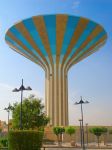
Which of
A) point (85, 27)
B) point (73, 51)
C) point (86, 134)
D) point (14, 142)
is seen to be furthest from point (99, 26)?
point (14, 142)

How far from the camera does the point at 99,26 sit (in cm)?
6022

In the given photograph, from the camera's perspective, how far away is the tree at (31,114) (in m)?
51.6

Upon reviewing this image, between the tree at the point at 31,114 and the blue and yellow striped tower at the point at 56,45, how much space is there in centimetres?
1103

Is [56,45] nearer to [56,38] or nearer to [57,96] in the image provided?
[56,38]

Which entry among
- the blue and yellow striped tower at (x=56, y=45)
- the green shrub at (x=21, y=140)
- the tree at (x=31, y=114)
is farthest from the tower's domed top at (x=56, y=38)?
the green shrub at (x=21, y=140)

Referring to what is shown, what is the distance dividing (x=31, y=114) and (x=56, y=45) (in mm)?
15389

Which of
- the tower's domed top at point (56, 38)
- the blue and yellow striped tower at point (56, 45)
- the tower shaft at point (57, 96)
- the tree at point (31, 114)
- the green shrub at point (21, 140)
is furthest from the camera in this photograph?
the tower shaft at point (57, 96)

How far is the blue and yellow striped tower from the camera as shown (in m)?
58.2

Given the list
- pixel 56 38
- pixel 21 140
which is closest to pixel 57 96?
pixel 56 38

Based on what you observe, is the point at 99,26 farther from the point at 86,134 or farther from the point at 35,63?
the point at 86,134

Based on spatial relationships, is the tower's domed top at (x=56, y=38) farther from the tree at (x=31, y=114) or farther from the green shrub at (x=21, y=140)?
the green shrub at (x=21, y=140)

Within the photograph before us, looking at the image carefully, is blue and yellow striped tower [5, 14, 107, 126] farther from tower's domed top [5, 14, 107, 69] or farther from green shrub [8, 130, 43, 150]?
green shrub [8, 130, 43, 150]

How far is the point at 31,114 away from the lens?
52.0m

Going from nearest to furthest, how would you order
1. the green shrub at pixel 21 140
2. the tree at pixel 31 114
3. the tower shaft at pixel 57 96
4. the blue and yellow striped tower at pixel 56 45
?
the green shrub at pixel 21 140
the tree at pixel 31 114
the blue and yellow striped tower at pixel 56 45
the tower shaft at pixel 57 96
